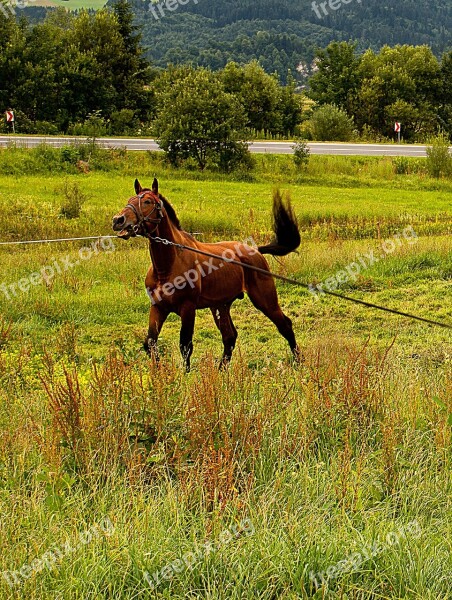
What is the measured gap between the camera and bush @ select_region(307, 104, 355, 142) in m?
35.9

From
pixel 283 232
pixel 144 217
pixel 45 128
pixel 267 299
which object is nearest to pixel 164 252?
pixel 144 217

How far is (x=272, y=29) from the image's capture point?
134 m

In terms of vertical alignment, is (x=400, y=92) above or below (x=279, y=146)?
above

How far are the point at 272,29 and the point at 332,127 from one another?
104674 mm

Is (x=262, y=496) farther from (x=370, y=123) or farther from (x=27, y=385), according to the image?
(x=370, y=123)

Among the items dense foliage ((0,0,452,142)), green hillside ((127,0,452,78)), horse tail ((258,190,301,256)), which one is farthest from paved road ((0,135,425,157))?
green hillside ((127,0,452,78))

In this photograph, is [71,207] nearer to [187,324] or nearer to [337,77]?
[187,324]

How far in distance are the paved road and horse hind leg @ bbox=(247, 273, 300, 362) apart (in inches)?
773

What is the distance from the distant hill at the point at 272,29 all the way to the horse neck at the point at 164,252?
60.1 meters

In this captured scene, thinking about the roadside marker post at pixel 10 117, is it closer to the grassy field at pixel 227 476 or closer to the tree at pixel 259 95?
the tree at pixel 259 95

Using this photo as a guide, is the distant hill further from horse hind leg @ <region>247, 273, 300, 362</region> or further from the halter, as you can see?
the halter

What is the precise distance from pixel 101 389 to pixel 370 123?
38024 millimetres

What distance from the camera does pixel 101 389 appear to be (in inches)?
212

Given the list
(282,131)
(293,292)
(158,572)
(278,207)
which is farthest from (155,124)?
(158,572)
